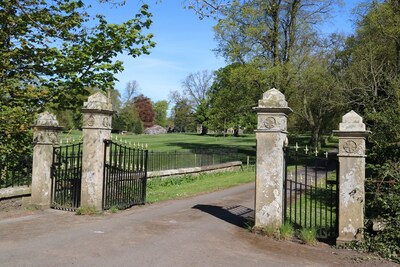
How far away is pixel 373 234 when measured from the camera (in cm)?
746

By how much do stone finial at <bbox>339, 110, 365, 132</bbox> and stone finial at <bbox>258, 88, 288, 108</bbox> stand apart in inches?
45.6

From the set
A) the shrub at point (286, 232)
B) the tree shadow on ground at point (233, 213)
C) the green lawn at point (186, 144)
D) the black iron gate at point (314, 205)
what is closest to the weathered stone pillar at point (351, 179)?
the black iron gate at point (314, 205)

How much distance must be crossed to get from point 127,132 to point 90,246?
231 ft

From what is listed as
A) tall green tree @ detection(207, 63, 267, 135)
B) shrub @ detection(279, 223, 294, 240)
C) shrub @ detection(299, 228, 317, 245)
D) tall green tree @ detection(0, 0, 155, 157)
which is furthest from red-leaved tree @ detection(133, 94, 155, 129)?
shrub @ detection(299, 228, 317, 245)

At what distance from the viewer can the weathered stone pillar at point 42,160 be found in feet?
33.0

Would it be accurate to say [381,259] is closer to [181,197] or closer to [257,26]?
[181,197]

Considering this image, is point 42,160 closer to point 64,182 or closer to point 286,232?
point 64,182

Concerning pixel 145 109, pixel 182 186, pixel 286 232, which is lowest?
pixel 182 186

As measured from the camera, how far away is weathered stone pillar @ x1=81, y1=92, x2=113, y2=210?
9594mm

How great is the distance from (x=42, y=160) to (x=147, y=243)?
14.5 feet

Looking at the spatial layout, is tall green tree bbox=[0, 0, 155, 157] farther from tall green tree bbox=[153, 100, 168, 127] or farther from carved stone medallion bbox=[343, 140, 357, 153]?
tall green tree bbox=[153, 100, 168, 127]

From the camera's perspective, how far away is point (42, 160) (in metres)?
10.1

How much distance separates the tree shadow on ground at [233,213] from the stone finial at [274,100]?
2594 mm

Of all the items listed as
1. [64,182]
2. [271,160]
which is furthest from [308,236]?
[64,182]
